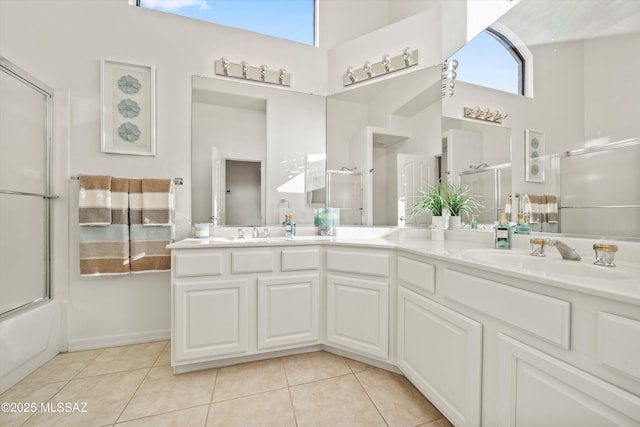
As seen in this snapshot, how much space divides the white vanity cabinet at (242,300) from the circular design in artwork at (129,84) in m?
1.40

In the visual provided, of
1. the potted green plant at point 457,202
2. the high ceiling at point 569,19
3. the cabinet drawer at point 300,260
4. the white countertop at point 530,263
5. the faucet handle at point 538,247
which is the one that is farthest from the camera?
the potted green plant at point 457,202

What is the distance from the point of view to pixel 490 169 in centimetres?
169

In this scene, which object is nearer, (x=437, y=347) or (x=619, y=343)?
(x=619, y=343)

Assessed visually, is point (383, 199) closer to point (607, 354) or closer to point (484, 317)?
point (484, 317)

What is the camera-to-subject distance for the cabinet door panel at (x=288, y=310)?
1696mm

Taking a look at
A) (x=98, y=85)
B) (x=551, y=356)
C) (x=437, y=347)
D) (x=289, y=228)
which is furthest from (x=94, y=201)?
(x=551, y=356)

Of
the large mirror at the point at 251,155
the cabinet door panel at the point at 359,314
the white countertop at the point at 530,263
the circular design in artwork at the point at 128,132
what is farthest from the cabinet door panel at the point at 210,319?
the circular design in artwork at the point at 128,132

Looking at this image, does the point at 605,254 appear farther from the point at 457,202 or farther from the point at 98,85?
the point at 98,85

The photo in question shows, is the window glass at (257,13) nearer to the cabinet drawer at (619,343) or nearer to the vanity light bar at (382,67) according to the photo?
the vanity light bar at (382,67)

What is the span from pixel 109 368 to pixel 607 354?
2417mm

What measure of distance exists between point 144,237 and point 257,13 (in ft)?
7.15

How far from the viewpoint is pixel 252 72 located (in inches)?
89.0

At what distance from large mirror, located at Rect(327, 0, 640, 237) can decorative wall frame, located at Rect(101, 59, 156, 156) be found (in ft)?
6.67

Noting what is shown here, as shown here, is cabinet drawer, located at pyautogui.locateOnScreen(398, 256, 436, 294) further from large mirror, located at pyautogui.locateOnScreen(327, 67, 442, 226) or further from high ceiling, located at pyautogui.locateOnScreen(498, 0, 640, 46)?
high ceiling, located at pyautogui.locateOnScreen(498, 0, 640, 46)
